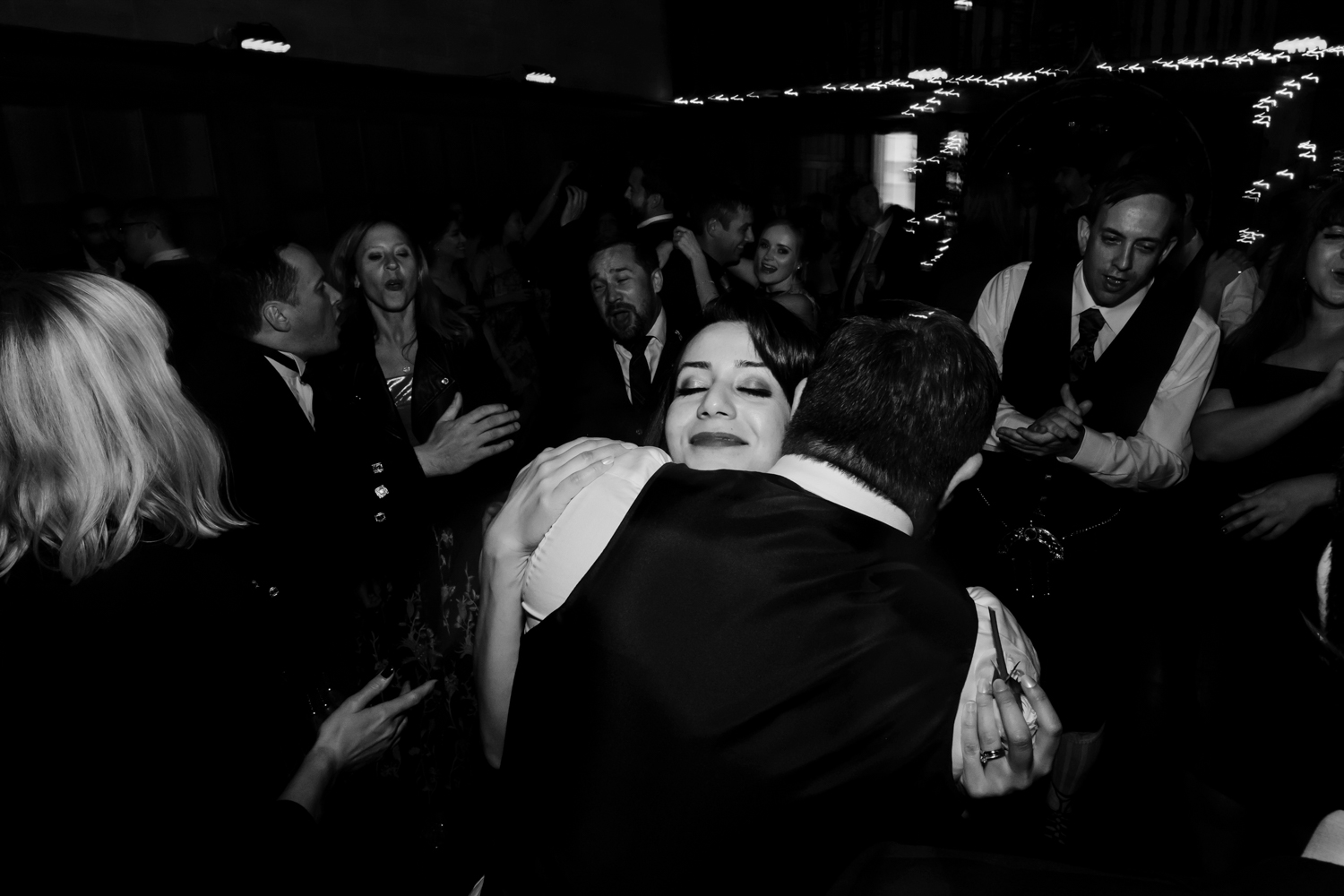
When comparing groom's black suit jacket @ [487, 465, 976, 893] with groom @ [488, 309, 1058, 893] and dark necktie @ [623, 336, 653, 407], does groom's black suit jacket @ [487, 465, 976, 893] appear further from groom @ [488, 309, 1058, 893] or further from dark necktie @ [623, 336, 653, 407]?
dark necktie @ [623, 336, 653, 407]

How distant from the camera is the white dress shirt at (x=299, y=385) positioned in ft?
7.38

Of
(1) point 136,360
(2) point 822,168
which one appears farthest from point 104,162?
(2) point 822,168

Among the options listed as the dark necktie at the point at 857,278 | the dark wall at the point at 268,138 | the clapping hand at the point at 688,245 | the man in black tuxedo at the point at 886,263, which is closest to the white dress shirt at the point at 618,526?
the clapping hand at the point at 688,245

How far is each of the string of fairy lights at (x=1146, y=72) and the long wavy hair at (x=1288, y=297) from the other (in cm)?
350

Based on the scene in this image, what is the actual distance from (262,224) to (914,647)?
687 centimetres

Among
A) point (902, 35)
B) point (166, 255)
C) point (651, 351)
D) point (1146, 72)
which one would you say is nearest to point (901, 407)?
point (651, 351)

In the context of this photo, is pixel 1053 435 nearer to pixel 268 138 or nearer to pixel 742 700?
pixel 742 700

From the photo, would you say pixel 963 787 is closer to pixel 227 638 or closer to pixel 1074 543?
pixel 227 638

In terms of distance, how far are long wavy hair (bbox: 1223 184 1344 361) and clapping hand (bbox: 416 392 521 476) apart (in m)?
1.99

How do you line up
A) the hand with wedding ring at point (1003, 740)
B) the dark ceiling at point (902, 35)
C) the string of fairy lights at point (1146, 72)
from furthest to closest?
the dark ceiling at point (902, 35), the string of fairy lights at point (1146, 72), the hand with wedding ring at point (1003, 740)

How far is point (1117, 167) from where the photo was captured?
2.40 meters

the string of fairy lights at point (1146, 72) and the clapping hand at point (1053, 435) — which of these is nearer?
the clapping hand at point (1053, 435)

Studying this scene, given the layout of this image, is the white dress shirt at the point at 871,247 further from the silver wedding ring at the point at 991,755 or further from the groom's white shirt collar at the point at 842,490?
the silver wedding ring at the point at 991,755

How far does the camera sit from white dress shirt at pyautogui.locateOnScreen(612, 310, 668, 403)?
286 centimetres
